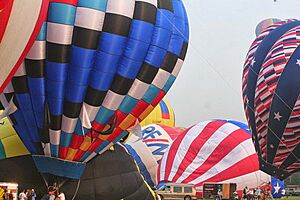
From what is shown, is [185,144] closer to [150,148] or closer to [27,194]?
[150,148]

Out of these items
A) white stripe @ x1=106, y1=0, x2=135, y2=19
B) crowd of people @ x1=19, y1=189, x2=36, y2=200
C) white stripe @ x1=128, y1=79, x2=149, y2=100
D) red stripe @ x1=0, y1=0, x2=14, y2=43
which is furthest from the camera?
white stripe @ x1=128, y1=79, x2=149, y2=100

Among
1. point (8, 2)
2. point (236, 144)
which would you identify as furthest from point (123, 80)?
point (236, 144)

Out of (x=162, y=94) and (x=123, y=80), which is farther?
(x=162, y=94)

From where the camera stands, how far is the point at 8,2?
5.00m

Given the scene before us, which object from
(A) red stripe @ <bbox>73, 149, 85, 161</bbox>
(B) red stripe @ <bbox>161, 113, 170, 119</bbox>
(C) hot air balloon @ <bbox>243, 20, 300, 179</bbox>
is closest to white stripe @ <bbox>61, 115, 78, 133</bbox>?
(A) red stripe @ <bbox>73, 149, 85, 161</bbox>

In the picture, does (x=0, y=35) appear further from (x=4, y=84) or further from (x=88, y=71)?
(x=88, y=71)

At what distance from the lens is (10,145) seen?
9117mm

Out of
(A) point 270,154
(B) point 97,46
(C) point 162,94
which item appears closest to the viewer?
(B) point 97,46

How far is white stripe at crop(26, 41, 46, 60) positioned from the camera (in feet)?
26.4

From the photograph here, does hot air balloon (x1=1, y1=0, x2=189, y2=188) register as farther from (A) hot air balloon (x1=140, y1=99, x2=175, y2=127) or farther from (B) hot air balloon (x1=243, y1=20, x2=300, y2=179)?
(A) hot air balloon (x1=140, y1=99, x2=175, y2=127)

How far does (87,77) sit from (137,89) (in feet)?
2.96

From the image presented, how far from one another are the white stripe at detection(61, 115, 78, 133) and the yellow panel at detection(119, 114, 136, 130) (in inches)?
34.6

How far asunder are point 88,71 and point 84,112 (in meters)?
0.65

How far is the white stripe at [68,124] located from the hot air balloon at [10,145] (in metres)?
0.93
